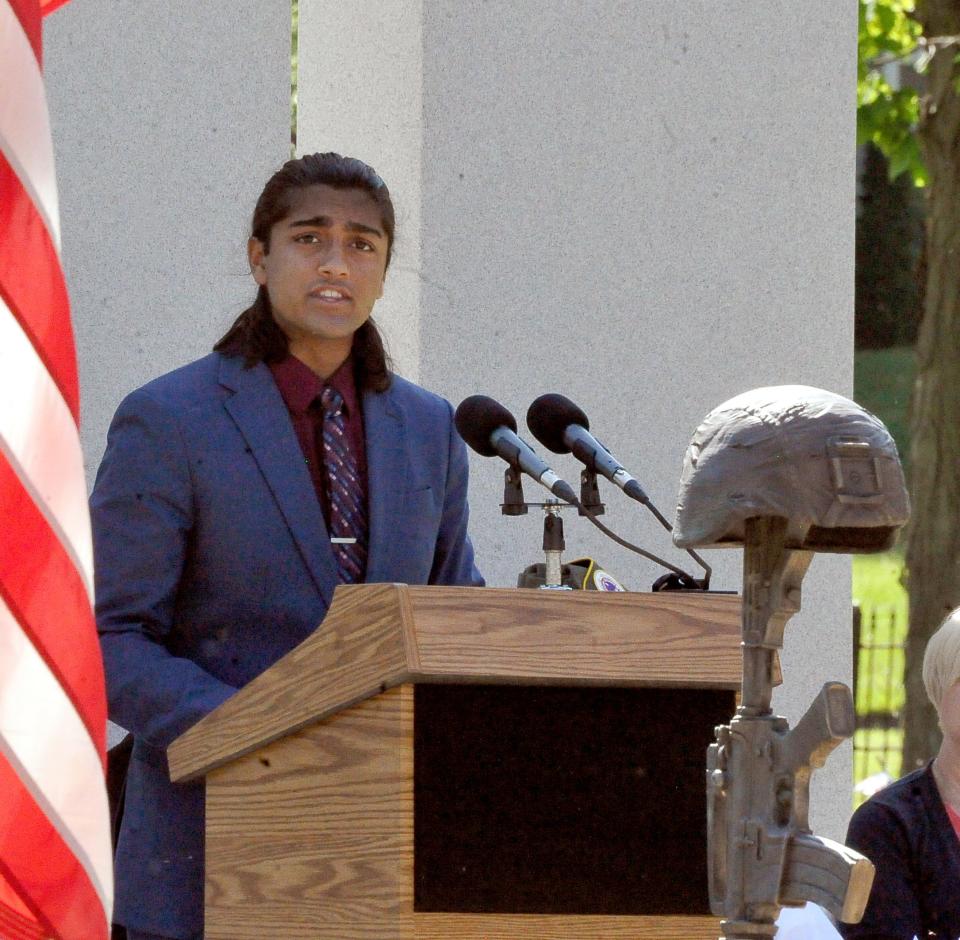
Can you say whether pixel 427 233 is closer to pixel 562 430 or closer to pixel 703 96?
pixel 703 96

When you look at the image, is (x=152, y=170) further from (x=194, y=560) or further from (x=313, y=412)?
(x=194, y=560)

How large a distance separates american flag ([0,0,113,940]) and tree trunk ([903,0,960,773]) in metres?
5.70

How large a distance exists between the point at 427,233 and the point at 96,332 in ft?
2.65

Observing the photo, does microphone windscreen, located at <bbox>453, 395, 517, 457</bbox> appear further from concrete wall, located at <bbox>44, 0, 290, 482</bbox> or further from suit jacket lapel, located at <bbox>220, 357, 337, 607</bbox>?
concrete wall, located at <bbox>44, 0, 290, 482</bbox>

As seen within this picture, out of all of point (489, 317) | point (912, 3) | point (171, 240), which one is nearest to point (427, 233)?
point (489, 317)

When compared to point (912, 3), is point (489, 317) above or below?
below

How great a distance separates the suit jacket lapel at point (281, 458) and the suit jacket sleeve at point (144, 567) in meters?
0.12

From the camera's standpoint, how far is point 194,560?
337cm

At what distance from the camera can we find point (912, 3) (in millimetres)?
9602

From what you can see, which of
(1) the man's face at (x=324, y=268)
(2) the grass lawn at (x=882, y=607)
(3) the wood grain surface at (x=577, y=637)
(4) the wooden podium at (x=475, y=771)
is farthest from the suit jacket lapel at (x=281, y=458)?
(2) the grass lawn at (x=882, y=607)

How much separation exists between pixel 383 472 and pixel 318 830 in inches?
34.5

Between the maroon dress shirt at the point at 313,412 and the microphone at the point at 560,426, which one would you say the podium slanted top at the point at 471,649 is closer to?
the microphone at the point at 560,426

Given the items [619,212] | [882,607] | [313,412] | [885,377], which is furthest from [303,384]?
[885,377]

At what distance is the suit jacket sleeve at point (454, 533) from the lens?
12.0 ft
